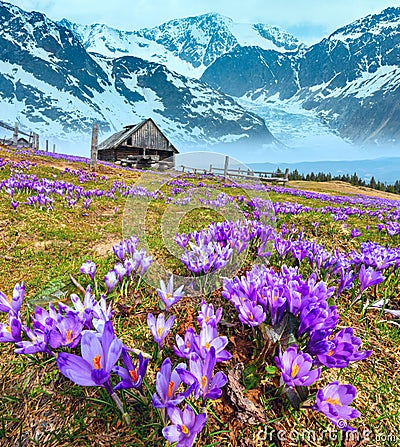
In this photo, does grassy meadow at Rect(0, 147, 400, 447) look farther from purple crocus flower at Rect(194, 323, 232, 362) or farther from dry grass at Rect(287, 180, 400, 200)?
dry grass at Rect(287, 180, 400, 200)

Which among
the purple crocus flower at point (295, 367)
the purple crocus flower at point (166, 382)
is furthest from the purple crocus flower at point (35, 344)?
the purple crocus flower at point (295, 367)

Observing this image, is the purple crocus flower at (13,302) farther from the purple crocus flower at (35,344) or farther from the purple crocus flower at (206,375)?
the purple crocus flower at (206,375)

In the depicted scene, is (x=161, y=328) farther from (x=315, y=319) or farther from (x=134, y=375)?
(x=315, y=319)

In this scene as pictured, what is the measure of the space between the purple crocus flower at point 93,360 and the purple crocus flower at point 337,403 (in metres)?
0.82

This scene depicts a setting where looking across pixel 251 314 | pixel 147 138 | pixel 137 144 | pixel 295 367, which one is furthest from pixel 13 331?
pixel 147 138

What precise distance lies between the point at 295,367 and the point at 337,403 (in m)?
0.20

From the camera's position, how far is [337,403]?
1242mm

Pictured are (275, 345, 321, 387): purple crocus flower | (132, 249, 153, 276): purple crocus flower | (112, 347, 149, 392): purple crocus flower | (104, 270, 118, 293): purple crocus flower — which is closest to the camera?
(112, 347, 149, 392): purple crocus flower

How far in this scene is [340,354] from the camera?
1376 millimetres

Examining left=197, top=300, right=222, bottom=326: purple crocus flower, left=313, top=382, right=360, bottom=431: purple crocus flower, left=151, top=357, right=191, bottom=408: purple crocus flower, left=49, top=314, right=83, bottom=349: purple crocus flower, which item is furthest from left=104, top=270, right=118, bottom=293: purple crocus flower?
left=313, top=382, right=360, bottom=431: purple crocus flower

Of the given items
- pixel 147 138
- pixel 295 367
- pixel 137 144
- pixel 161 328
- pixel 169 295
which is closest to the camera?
pixel 295 367

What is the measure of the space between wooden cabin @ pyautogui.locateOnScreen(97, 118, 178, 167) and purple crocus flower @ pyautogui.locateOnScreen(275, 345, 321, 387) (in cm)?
3952

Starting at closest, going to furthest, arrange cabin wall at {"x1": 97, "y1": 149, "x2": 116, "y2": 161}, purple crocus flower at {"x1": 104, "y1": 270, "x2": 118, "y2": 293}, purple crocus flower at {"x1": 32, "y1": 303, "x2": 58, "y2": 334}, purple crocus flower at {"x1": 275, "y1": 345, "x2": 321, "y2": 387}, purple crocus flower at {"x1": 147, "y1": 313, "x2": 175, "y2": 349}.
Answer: purple crocus flower at {"x1": 275, "y1": 345, "x2": 321, "y2": 387} → purple crocus flower at {"x1": 32, "y1": 303, "x2": 58, "y2": 334} → purple crocus flower at {"x1": 147, "y1": 313, "x2": 175, "y2": 349} → purple crocus flower at {"x1": 104, "y1": 270, "x2": 118, "y2": 293} → cabin wall at {"x1": 97, "y1": 149, "x2": 116, "y2": 161}

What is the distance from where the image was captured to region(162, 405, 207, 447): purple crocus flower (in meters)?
1.01
